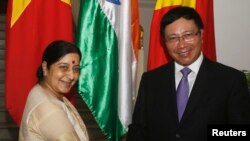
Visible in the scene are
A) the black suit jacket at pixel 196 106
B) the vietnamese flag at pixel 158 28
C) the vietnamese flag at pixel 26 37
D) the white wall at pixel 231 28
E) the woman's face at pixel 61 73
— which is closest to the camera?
the black suit jacket at pixel 196 106

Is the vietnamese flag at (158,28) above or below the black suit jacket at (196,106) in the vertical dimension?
above

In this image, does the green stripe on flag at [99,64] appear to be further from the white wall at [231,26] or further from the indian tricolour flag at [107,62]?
the white wall at [231,26]

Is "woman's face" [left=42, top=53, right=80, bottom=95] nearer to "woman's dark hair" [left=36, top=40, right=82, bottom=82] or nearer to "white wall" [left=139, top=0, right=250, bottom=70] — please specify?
"woman's dark hair" [left=36, top=40, right=82, bottom=82]

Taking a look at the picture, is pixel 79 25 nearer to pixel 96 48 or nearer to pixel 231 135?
pixel 96 48

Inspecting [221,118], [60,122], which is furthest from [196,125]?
[60,122]

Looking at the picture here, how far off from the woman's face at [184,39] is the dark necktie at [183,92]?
0.05 metres

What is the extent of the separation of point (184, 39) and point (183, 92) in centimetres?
26

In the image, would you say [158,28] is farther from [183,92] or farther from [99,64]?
[183,92]

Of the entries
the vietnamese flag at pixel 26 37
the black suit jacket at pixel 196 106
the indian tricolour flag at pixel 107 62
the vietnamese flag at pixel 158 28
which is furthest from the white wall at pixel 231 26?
→ the black suit jacket at pixel 196 106

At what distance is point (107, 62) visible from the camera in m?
2.51

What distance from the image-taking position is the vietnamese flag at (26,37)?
2.39 m

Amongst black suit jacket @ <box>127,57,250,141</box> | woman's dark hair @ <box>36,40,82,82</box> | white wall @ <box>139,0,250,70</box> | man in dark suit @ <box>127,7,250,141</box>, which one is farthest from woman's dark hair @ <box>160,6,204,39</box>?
white wall @ <box>139,0,250,70</box>

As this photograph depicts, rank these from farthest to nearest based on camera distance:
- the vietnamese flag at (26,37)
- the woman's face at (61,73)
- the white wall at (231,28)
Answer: the white wall at (231,28)
the vietnamese flag at (26,37)
the woman's face at (61,73)

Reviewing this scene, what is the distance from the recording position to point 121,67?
2537 millimetres
